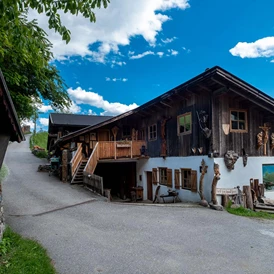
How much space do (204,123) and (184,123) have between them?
1.65m

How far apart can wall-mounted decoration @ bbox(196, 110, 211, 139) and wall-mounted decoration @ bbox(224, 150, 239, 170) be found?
112 cm

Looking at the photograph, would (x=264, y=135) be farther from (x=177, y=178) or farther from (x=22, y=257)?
(x=22, y=257)

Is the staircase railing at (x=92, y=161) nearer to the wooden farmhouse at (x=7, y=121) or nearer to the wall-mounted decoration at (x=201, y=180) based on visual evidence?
the wall-mounted decoration at (x=201, y=180)

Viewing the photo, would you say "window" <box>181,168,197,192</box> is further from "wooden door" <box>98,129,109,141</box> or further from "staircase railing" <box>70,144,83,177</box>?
"wooden door" <box>98,129,109,141</box>

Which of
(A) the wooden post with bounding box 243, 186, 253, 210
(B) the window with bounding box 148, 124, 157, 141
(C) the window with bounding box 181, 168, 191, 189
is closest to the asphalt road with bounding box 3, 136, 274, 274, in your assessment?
(A) the wooden post with bounding box 243, 186, 253, 210

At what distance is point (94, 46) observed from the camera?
754 inches

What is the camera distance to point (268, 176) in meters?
11.7

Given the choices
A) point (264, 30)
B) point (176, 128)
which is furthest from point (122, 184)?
point (264, 30)

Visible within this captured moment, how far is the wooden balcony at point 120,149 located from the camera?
16.4 metres

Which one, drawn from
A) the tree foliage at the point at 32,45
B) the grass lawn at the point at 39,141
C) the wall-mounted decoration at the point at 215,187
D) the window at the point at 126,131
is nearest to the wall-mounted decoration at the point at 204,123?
the wall-mounted decoration at the point at 215,187

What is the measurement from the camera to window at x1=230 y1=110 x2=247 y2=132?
11.1 meters

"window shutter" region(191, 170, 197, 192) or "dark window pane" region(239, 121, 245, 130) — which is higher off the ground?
"dark window pane" region(239, 121, 245, 130)

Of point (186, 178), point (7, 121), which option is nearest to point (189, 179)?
point (186, 178)

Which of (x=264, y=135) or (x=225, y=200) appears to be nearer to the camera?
(x=225, y=200)
